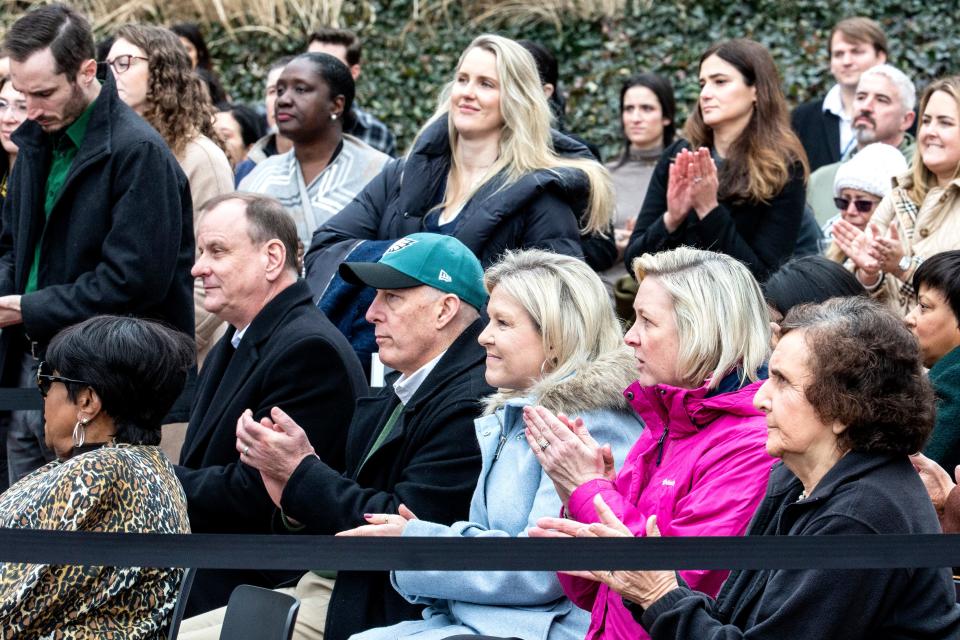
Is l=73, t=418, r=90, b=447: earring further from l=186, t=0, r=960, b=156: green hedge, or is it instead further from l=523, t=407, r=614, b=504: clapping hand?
l=186, t=0, r=960, b=156: green hedge

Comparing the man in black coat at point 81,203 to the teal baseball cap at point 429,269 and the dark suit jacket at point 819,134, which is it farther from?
the dark suit jacket at point 819,134

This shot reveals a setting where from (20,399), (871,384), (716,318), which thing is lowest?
(20,399)

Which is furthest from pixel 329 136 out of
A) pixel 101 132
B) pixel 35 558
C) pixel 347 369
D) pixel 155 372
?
pixel 35 558

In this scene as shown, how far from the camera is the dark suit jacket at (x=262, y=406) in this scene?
4695mm

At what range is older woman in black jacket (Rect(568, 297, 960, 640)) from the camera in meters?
2.88

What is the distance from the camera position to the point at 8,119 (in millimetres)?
6766

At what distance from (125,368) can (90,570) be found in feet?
2.32

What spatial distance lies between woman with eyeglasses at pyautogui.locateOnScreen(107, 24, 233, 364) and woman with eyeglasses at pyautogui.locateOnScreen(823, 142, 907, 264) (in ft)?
9.49

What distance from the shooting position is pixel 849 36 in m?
8.23

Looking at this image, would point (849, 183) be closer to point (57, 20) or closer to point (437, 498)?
point (437, 498)

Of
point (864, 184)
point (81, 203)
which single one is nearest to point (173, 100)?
point (81, 203)

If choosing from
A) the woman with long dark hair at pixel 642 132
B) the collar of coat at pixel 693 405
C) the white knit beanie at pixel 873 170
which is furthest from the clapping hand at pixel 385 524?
the woman with long dark hair at pixel 642 132

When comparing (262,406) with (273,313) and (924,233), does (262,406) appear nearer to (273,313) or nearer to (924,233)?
(273,313)

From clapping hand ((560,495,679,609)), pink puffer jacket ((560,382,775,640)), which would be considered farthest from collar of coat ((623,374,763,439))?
clapping hand ((560,495,679,609))
